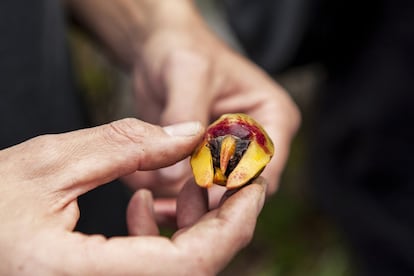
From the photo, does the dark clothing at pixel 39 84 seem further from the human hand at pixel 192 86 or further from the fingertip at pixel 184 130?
the fingertip at pixel 184 130

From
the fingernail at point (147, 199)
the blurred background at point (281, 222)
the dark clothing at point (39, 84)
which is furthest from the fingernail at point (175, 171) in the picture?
the blurred background at point (281, 222)

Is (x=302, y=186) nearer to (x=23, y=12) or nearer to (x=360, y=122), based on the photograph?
(x=360, y=122)

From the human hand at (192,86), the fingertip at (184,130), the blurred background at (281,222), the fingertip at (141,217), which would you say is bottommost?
the blurred background at (281,222)

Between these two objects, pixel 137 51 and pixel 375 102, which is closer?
pixel 137 51

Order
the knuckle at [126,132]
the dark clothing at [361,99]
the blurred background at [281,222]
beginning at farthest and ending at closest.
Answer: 1. the blurred background at [281,222]
2. the dark clothing at [361,99]
3. the knuckle at [126,132]

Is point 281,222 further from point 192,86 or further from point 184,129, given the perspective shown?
point 184,129

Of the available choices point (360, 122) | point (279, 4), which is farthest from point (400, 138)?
point (279, 4)

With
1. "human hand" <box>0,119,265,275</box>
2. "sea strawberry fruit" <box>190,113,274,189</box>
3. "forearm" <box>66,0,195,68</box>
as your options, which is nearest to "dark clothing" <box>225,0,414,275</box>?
"forearm" <box>66,0,195,68</box>
